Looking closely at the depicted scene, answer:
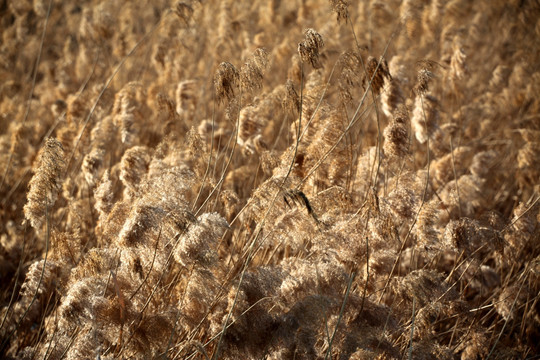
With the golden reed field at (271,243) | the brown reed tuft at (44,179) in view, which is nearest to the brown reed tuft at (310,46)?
the golden reed field at (271,243)

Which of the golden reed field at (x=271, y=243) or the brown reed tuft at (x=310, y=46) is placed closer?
the golden reed field at (x=271, y=243)

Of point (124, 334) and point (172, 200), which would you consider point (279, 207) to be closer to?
point (172, 200)

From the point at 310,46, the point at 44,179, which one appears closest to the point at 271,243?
the point at 310,46

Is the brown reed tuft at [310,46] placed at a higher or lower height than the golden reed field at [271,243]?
higher

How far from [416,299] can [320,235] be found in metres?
0.45

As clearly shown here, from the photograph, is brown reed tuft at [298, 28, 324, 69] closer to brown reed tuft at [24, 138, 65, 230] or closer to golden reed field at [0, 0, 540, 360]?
golden reed field at [0, 0, 540, 360]

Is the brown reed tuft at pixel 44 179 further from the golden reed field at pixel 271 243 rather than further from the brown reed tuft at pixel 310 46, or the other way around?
the brown reed tuft at pixel 310 46

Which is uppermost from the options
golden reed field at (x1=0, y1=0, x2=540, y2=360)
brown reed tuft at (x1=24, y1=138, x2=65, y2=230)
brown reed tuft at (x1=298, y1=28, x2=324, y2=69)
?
brown reed tuft at (x1=24, y1=138, x2=65, y2=230)

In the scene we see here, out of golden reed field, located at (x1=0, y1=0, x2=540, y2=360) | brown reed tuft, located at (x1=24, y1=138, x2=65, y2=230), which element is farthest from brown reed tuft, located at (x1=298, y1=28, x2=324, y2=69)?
brown reed tuft, located at (x1=24, y1=138, x2=65, y2=230)

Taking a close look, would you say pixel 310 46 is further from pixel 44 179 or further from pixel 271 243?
pixel 44 179

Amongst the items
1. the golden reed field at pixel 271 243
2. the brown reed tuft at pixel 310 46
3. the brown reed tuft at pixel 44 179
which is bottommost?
the golden reed field at pixel 271 243

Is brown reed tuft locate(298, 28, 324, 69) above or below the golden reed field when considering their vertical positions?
above

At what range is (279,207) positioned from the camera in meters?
2.01

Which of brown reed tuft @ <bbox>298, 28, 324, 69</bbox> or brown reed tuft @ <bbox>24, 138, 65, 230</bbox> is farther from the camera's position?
brown reed tuft @ <bbox>298, 28, 324, 69</bbox>
